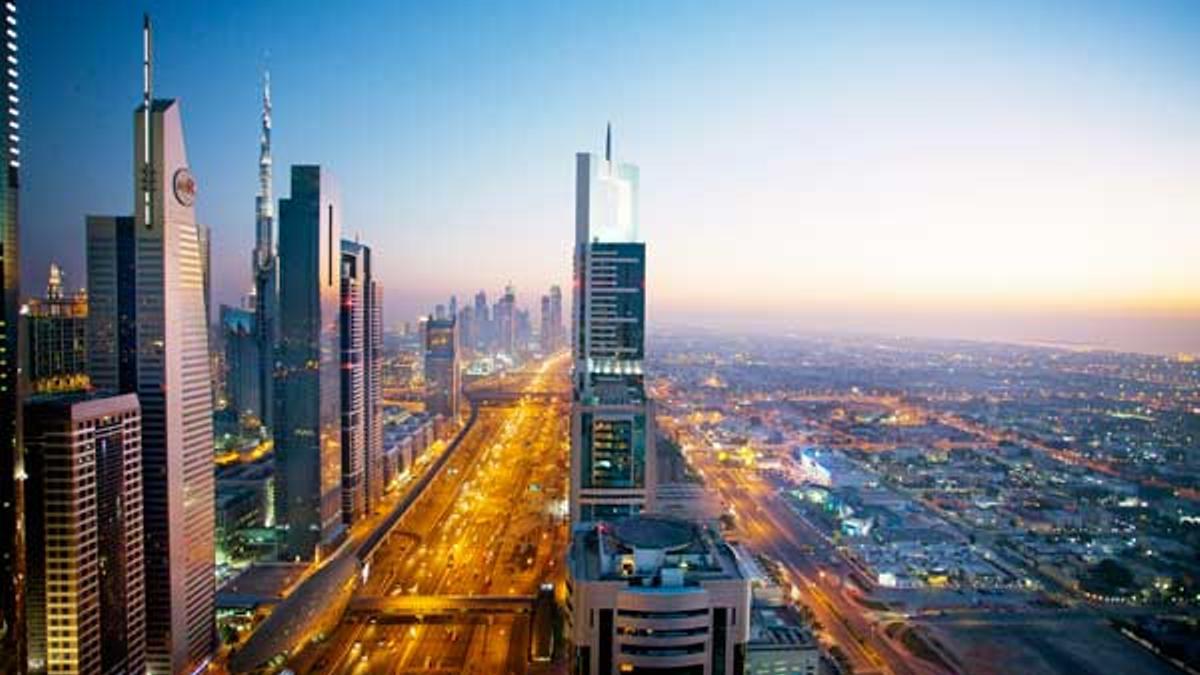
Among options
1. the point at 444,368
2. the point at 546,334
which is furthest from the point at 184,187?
the point at 546,334

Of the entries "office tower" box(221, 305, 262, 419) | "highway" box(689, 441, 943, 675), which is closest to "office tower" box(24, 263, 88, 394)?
"highway" box(689, 441, 943, 675)

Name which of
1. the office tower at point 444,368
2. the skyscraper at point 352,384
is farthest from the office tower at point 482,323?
the skyscraper at point 352,384

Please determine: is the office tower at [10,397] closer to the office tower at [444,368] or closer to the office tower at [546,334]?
the office tower at [444,368]

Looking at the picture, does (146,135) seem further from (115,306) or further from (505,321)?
(505,321)

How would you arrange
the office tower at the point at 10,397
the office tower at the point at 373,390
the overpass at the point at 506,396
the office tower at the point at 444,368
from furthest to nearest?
the overpass at the point at 506,396 < the office tower at the point at 444,368 < the office tower at the point at 373,390 < the office tower at the point at 10,397

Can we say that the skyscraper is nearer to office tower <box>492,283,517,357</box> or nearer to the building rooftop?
the building rooftop

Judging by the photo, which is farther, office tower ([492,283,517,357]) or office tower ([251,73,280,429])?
office tower ([492,283,517,357])

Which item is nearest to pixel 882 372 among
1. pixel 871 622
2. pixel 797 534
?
pixel 797 534
